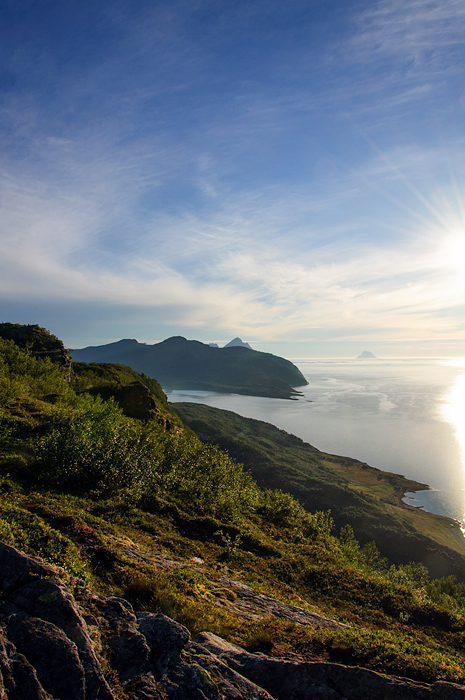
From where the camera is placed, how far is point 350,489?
114 metres

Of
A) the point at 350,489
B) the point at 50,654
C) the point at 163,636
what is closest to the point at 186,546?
the point at 163,636

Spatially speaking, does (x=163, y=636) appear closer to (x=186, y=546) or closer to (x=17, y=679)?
(x=17, y=679)

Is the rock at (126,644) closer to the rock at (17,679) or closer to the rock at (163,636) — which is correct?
the rock at (163,636)

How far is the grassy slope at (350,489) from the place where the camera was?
283ft

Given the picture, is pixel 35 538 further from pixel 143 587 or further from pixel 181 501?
pixel 181 501

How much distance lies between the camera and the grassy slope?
86375 mm

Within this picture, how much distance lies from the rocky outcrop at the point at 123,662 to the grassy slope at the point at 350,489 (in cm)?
10450

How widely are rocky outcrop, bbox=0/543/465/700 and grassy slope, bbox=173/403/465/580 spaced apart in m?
105

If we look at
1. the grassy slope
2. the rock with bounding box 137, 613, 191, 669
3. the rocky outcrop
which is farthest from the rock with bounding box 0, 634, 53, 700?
the grassy slope

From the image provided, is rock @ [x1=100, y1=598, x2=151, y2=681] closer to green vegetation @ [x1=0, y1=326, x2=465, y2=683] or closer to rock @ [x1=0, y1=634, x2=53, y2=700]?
green vegetation @ [x1=0, y1=326, x2=465, y2=683]

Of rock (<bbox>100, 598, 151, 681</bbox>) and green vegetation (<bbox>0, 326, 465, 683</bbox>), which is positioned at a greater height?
rock (<bbox>100, 598, 151, 681</bbox>)

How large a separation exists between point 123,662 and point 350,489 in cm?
12632

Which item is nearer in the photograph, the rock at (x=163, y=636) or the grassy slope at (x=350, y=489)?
the rock at (x=163, y=636)

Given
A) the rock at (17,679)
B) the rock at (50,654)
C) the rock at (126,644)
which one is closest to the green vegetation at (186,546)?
the rock at (126,644)
